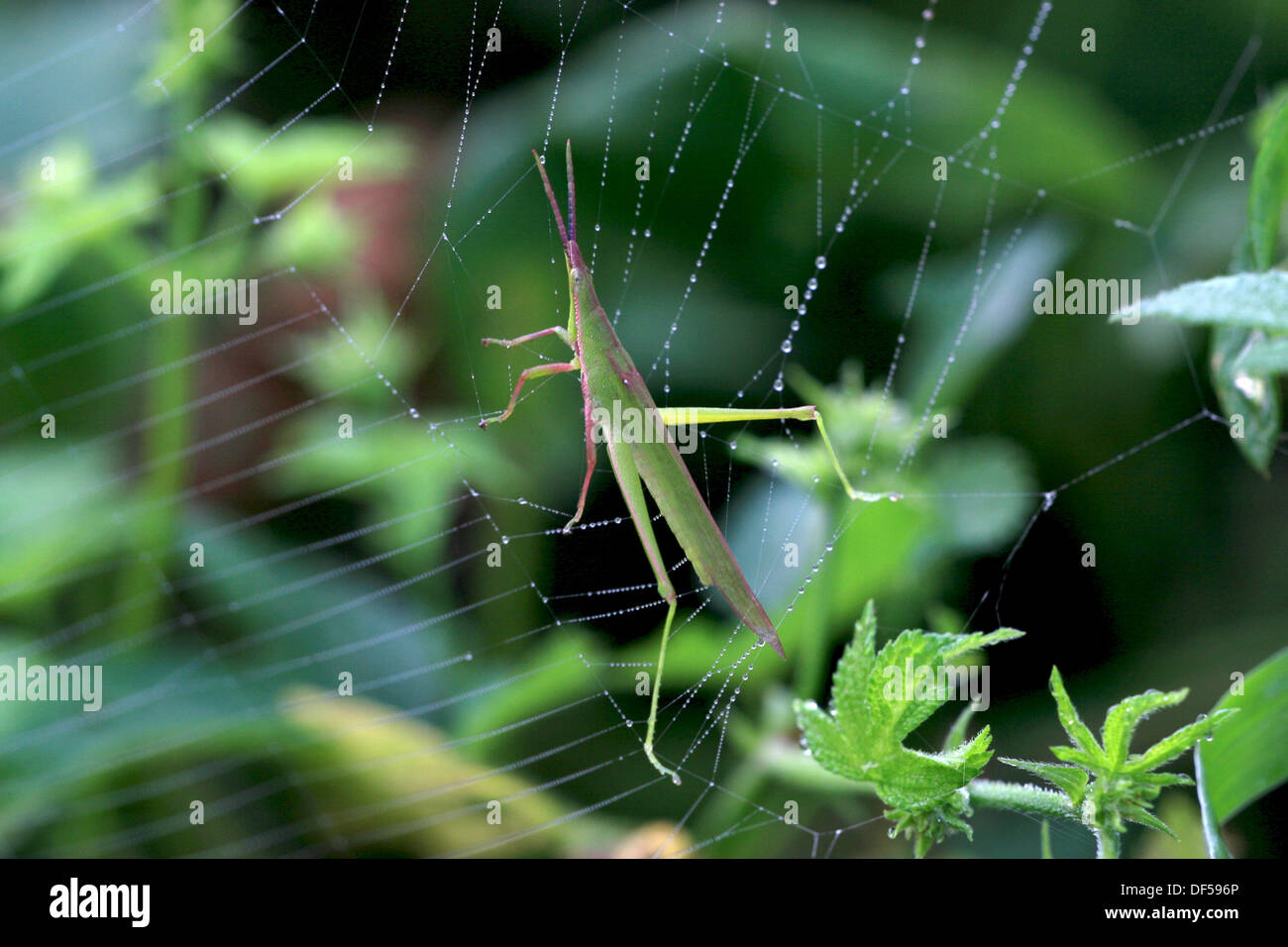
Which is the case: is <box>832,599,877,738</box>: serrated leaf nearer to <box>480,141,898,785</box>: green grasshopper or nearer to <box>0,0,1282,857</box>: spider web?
<box>480,141,898,785</box>: green grasshopper

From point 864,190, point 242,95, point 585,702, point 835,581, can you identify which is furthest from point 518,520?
point 242,95

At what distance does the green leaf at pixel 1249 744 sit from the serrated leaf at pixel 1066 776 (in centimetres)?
10

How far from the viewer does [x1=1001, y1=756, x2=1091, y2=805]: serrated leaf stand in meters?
0.46

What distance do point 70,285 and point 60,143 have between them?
0.74 ft

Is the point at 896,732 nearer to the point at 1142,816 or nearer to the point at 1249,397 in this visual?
the point at 1142,816

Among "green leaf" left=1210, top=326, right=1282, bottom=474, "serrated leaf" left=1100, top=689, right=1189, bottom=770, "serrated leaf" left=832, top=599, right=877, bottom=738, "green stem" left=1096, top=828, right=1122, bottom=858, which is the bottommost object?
"green stem" left=1096, top=828, right=1122, bottom=858

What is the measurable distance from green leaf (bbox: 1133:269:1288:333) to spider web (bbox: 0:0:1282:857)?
0.62 meters

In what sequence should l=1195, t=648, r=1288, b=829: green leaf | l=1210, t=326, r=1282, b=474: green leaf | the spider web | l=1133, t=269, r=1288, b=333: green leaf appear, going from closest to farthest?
l=1133, t=269, r=1288, b=333: green leaf, l=1195, t=648, r=1288, b=829: green leaf, l=1210, t=326, r=1282, b=474: green leaf, the spider web

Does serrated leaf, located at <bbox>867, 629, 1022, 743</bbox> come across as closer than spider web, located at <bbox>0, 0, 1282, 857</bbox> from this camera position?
Yes

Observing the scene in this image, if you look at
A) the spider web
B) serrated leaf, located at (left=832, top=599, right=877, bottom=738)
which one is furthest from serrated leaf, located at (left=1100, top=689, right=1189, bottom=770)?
the spider web

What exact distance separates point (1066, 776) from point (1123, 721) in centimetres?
4

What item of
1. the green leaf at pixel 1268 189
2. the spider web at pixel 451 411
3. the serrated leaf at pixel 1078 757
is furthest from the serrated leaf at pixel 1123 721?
the spider web at pixel 451 411
